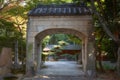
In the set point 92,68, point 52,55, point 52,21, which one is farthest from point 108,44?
point 52,55

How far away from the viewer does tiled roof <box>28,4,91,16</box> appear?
15.5 meters

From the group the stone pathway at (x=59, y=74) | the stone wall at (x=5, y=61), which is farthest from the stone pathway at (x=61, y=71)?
the stone wall at (x=5, y=61)

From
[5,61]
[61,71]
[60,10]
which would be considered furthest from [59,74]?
[60,10]

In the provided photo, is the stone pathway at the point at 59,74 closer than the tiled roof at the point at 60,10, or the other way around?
Result: the stone pathway at the point at 59,74

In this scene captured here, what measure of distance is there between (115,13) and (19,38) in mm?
9124

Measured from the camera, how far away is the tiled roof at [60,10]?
15.5 metres

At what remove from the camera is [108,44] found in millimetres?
18750

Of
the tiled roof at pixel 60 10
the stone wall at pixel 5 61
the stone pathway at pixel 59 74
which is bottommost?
the stone pathway at pixel 59 74

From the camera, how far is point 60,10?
53.9ft

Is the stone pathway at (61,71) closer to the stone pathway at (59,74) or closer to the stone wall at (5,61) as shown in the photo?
the stone pathway at (59,74)

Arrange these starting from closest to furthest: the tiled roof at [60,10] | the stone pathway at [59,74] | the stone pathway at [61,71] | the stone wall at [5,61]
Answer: the stone pathway at [59,74] < the stone wall at [5,61] < the tiled roof at [60,10] < the stone pathway at [61,71]

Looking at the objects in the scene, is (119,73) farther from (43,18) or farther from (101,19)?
(43,18)

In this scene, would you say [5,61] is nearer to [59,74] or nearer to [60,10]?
[59,74]

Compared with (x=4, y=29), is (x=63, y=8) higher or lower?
higher
